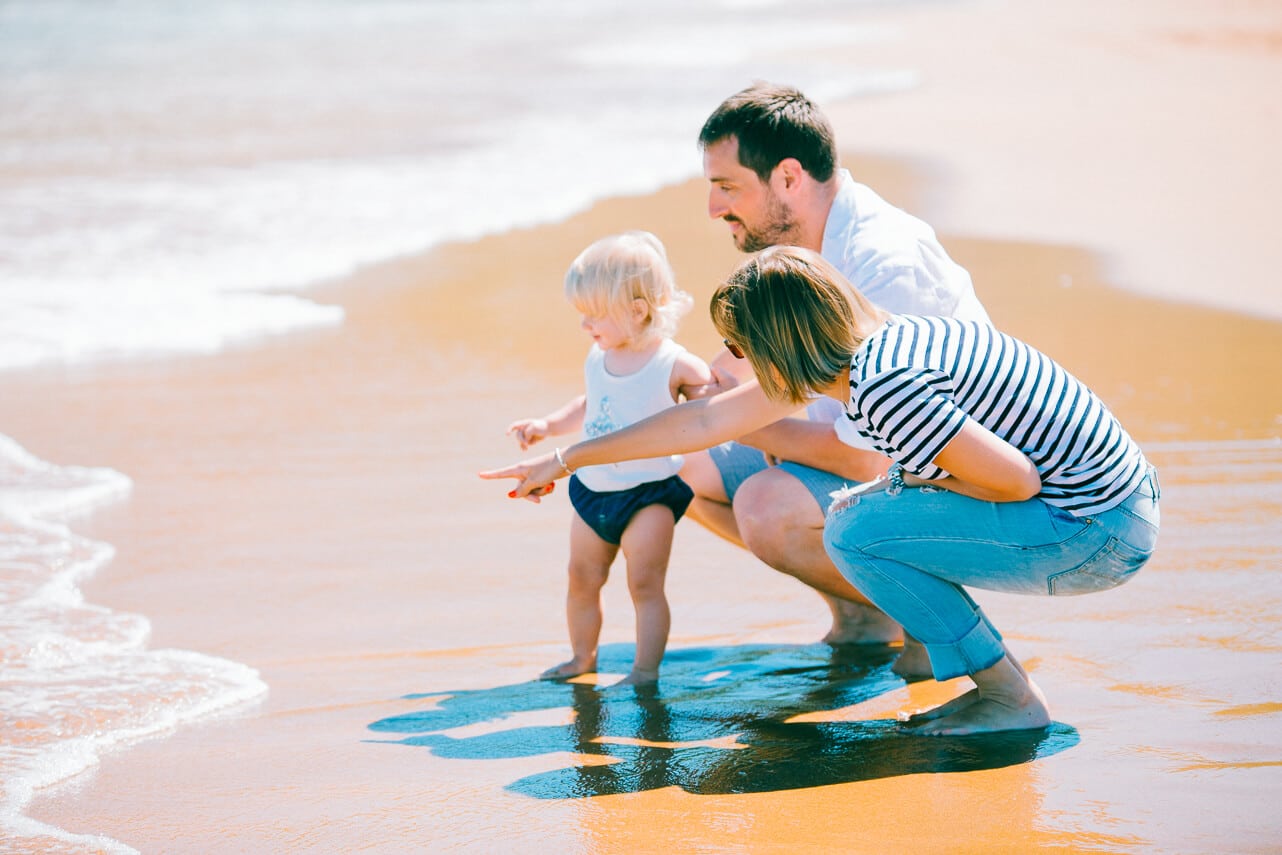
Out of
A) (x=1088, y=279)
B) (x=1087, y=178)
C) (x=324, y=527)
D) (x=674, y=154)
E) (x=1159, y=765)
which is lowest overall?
(x=1159, y=765)

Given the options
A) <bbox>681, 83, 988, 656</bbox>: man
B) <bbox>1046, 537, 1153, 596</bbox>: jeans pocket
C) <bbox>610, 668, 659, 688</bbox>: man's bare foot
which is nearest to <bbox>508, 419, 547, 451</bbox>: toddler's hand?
<bbox>681, 83, 988, 656</bbox>: man

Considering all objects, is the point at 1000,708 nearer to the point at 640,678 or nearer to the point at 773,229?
the point at 640,678

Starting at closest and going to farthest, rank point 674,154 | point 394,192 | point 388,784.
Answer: point 388,784, point 394,192, point 674,154

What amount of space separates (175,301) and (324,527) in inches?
143

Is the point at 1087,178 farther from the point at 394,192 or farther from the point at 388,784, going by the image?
the point at 388,784

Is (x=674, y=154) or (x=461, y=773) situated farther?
(x=674, y=154)

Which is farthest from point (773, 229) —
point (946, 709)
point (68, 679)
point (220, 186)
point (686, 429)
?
point (220, 186)

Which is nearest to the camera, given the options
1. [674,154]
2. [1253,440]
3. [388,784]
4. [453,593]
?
[388,784]

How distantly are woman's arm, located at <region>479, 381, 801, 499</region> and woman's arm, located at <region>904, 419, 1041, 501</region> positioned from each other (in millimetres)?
591

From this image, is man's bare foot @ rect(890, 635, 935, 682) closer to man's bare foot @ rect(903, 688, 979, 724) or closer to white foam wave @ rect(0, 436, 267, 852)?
man's bare foot @ rect(903, 688, 979, 724)

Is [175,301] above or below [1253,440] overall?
above

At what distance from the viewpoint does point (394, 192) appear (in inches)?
429

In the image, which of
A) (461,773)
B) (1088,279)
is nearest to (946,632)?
(461,773)

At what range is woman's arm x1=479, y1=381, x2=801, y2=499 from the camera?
335cm
